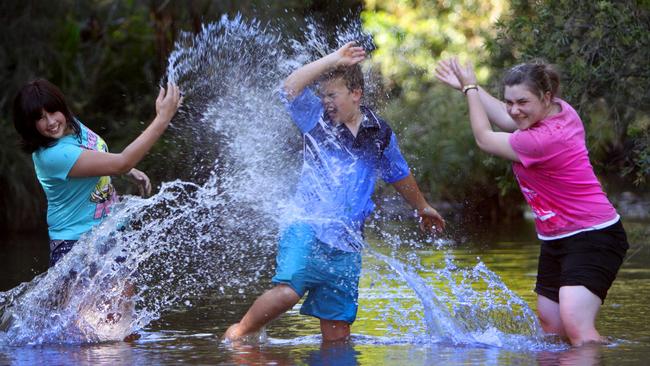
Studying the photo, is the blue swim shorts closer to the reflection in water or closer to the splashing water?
the splashing water

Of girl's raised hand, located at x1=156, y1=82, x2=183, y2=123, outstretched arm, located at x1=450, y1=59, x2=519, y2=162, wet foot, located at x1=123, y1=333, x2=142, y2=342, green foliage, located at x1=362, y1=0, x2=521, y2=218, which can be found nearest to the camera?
outstretched arm, located at x1=450, y1=59, x2=519, y2=162

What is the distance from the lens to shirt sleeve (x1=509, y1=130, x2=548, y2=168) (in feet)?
19.8

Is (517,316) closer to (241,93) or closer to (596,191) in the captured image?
(596,191)

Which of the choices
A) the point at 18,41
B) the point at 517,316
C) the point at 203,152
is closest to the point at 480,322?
the point at 517,316

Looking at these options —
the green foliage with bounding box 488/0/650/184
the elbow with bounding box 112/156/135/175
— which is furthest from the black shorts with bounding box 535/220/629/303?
the green foliage with bounding box 488/0/650/184

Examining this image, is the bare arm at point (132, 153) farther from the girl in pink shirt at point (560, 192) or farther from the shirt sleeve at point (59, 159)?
the girl in pink shirt at point (560, 192)

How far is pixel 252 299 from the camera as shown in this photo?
29.2ft

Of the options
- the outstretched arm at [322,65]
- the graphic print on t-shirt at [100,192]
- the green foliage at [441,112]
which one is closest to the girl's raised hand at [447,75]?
the outstretched arm at [322,65]

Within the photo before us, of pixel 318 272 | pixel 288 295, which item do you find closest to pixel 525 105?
pixel 318 272

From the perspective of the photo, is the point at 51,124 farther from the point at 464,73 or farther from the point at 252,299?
the point at 252,299

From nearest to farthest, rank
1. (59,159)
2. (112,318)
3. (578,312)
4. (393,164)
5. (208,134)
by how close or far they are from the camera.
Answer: (578,312) → (59,159) → (393,164) → (112,318) → (208,134)

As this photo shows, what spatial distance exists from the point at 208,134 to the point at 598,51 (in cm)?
551

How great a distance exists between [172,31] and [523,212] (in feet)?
19.4

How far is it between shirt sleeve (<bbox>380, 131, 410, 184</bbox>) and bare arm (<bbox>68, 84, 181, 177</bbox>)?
123cm
